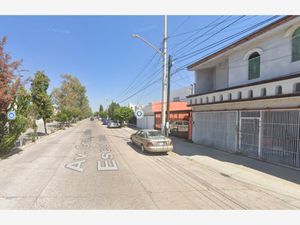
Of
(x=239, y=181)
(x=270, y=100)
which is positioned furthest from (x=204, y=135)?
(x=239, y=181)

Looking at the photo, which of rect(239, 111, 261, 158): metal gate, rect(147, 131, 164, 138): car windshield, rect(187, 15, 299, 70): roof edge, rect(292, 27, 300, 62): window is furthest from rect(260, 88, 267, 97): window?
rect(147, 131, 164, 138): car windshield

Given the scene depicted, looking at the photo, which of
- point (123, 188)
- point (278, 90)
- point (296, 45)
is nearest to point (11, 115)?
point (123, 188)

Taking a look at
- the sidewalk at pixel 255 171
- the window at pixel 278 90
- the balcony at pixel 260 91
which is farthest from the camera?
the window at pixel 278 90

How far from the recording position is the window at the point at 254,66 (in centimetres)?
1109

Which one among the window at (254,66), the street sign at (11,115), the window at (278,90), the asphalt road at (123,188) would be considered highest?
the window at (254,66)

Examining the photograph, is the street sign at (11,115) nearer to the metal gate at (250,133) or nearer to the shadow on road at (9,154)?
the shadow on road at (9,154)

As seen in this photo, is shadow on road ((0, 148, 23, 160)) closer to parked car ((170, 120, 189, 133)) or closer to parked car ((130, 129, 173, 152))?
parked car ((130, 129, 173, 152))

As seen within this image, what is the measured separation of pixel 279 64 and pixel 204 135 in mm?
7194

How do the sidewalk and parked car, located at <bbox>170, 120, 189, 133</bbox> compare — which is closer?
the sidewalk

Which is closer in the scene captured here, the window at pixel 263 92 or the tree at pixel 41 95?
the window at pixel 263 92

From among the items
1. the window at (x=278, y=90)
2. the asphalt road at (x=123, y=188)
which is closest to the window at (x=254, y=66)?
the window at (x=278, y=90)

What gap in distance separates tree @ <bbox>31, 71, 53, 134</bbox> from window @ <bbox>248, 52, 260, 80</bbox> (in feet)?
60.5

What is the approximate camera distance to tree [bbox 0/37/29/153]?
1021 cm

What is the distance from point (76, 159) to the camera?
414 inches
